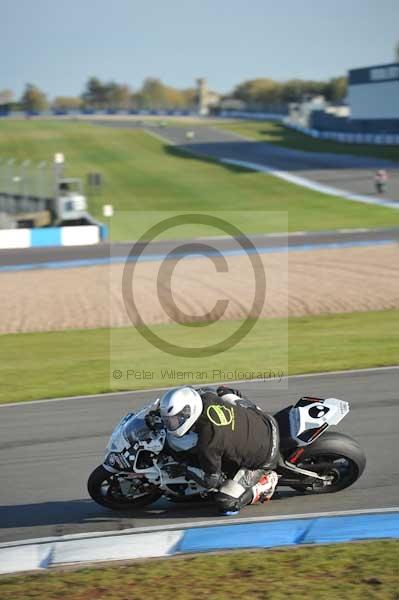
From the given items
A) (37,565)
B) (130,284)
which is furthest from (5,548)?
(130,284)

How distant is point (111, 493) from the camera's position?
7.71 m

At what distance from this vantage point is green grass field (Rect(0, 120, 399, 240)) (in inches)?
1620

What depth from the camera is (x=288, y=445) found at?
779 centimetres

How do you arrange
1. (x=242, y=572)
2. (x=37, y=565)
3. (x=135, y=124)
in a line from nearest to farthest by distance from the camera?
(x=242, y=572), (x=37, y=565), (x=135, y=124)

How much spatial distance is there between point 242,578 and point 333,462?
2121 millimetres

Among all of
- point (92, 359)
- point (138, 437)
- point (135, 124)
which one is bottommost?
point (92, 359)

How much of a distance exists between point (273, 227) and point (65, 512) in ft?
105

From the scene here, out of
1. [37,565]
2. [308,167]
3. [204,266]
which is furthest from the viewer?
[308,167]

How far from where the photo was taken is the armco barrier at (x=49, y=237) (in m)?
34.0

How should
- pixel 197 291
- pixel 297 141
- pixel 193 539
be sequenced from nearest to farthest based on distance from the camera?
pixel 193 539 → pixel 197 291 → pixel 297 141

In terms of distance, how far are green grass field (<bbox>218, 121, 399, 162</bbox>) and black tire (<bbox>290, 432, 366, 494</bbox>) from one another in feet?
185

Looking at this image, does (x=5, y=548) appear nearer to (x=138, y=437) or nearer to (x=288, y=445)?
(x=138, y=437)

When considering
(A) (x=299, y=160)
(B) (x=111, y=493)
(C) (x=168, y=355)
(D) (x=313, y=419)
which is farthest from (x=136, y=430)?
(A) (x=299, y=160)

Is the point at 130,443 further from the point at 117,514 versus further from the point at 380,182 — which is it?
the point at 380,182
